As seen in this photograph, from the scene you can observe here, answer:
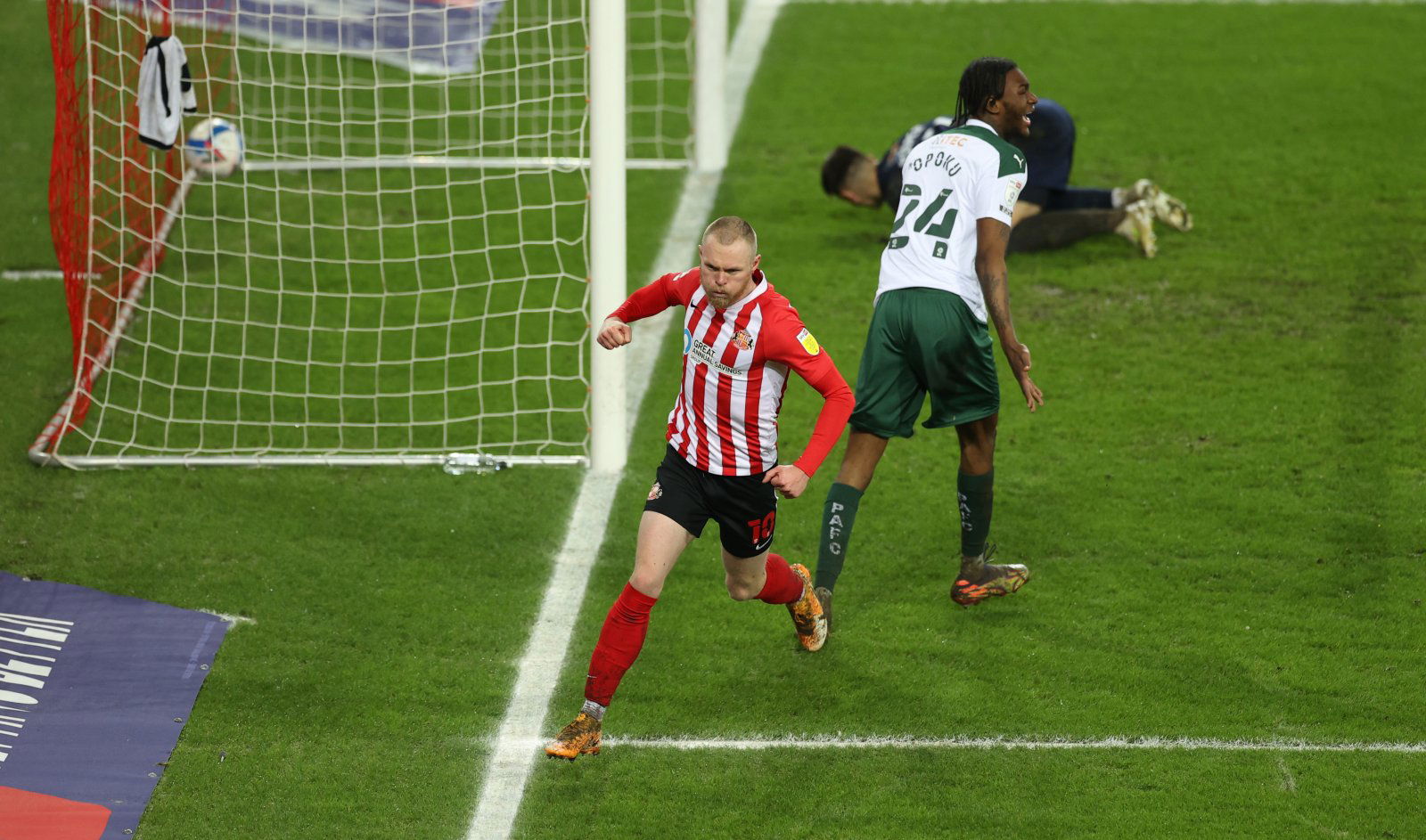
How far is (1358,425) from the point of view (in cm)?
721

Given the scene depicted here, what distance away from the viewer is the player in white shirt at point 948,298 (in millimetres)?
5402

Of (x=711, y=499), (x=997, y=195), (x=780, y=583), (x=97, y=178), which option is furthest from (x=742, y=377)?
(x=97, y=178)

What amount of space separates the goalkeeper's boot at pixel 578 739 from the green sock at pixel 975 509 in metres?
1.77

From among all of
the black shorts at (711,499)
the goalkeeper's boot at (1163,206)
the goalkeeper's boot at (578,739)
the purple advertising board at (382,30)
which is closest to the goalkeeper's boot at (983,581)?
the black shorts at (711,499)

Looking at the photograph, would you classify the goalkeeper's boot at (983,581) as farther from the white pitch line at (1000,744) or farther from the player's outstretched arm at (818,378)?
the player's outstretched arm at (818,378)

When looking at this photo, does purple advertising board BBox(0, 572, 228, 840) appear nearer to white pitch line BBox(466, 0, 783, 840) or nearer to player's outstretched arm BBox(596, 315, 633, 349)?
white pitch line BBox(466, 0, 783, 840)

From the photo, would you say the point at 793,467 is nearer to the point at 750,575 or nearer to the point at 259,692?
the point at 750,575

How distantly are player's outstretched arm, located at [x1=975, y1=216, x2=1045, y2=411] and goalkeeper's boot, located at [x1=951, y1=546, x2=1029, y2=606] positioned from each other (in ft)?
2.86

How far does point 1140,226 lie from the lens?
905 cm

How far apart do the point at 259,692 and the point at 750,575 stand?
1.79 metres

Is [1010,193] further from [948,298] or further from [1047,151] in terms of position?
[1047,151]

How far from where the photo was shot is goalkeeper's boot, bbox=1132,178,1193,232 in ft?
30.3

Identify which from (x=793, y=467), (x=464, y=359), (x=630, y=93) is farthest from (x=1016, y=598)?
(x=630, y=93)

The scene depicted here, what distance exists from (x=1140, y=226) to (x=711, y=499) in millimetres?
4991
